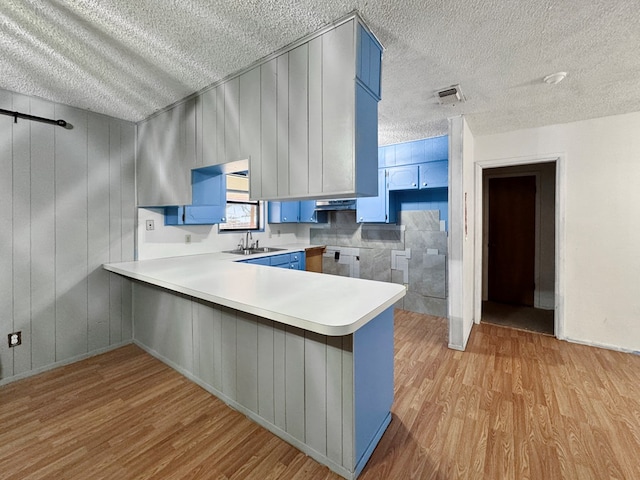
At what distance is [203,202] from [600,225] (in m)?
3.97

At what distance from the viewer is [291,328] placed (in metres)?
1.67

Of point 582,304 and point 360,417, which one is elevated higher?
point 582,304

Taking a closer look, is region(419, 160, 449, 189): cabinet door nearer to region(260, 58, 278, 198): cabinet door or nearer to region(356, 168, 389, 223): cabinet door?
region(356, 168, 389, 223): cabinet door

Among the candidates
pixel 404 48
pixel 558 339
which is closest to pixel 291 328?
pixel 404 48

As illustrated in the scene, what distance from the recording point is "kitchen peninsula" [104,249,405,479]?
4.83 feet

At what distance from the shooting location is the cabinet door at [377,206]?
4.04 meters

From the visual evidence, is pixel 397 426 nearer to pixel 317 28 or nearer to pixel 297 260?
pixel 317 28

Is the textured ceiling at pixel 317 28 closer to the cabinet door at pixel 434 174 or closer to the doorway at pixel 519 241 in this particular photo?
the cabinet door at pixel 434 174

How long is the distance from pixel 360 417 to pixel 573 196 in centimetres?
330

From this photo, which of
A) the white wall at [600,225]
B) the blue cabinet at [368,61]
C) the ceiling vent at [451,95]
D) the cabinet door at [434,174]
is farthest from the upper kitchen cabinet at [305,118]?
the white wall at [600,225]

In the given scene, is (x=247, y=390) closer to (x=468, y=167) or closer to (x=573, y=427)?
(x=573, y=427)

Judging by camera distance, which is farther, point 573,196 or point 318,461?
point 573,196

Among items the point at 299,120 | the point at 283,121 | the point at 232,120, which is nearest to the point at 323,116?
the point at 299,120

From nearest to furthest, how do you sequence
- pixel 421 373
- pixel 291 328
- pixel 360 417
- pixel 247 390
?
pixel 360 417, pixel 291 328, pixel 247 390, pixel 421 373
